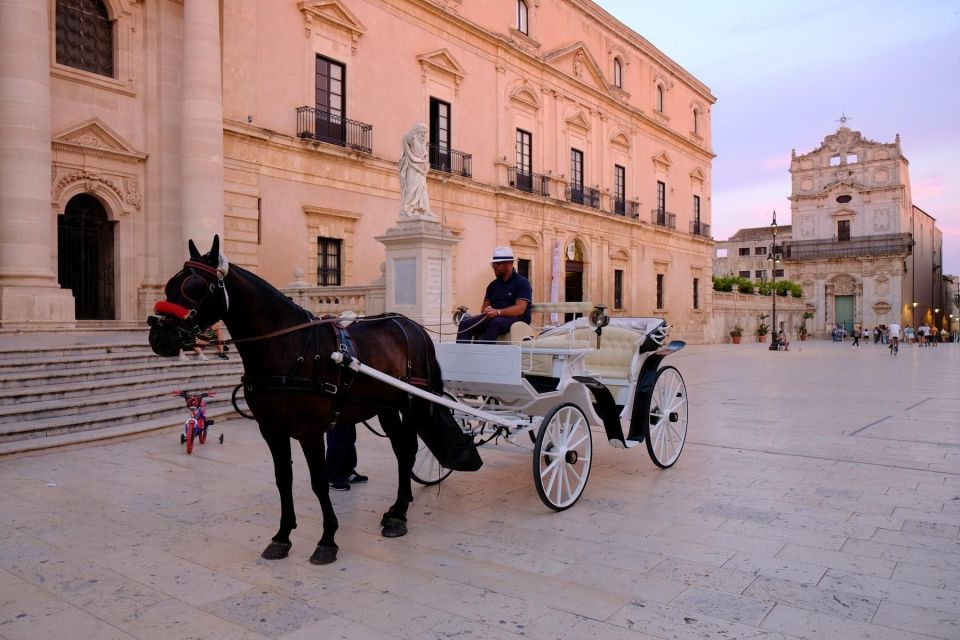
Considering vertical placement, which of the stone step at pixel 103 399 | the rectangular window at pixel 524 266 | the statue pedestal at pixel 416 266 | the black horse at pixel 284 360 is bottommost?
the stone step at pixel 103 399

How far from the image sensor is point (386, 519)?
480 cm

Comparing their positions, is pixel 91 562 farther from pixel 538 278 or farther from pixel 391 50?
pixel 538 278

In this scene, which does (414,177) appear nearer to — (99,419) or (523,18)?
(99,419)

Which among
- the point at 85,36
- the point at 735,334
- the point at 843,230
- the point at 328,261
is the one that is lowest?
the point at 735,334

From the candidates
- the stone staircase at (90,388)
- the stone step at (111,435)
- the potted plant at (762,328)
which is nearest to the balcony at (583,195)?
the stone staircase at (90,388)

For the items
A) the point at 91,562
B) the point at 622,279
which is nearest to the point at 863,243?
the point at 622,279

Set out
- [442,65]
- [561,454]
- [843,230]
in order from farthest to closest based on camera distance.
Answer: [843,230] → [442,65] → [561,454]

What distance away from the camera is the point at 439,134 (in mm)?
20875

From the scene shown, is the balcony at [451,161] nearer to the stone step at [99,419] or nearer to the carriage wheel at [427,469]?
the stone step at [99,419]

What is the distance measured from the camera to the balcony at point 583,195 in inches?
1055

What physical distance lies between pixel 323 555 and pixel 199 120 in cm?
1190

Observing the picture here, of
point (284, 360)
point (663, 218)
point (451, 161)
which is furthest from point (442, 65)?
point (284, 360)

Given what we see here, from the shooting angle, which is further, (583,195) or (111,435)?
(583,195)

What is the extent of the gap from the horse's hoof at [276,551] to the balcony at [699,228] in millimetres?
34577
